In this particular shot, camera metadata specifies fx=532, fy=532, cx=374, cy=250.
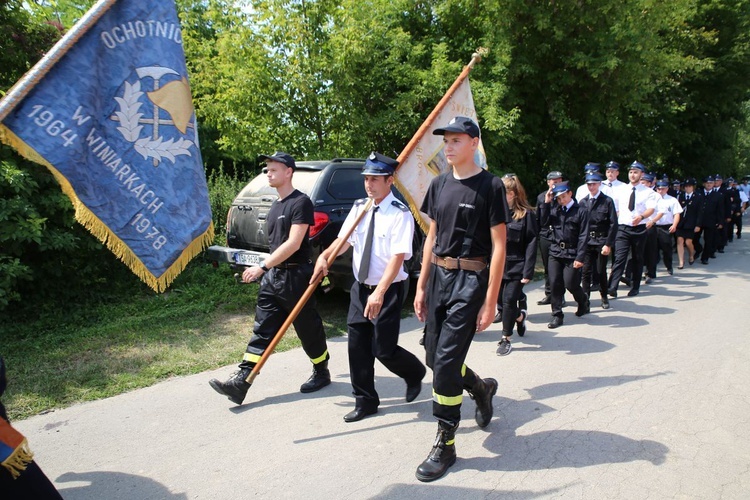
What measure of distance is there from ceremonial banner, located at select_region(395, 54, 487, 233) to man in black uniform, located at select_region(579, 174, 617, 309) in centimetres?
309

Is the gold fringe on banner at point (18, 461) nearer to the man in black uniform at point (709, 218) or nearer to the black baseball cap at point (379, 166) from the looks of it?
the black baseball cap at point (379, 166)

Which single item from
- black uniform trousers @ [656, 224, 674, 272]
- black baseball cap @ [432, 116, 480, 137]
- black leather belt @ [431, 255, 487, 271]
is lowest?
black uniform trousers @ [656, 224, 674, 272]

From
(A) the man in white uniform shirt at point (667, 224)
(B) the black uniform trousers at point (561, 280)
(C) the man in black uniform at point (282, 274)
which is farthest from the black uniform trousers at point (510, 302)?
(A) the man in white uniform shirt at point (667, 224)

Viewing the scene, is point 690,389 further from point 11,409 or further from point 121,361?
point 11,409

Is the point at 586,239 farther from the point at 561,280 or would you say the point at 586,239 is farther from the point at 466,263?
the point at 466,263

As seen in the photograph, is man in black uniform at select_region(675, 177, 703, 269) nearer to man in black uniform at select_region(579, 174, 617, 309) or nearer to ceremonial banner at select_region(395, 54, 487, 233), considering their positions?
man in black uniform at select_region(579, 174, 617, 309)

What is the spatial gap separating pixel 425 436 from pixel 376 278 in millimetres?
1168

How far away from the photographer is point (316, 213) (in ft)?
20.5

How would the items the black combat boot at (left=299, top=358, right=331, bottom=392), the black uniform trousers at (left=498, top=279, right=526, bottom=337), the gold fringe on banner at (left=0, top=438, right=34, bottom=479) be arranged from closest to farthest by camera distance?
the gold fringe on banner at (left=0, top=438, right=34, bottom=479)
the black combat boot at (left=299, top=358, right=331, bottom=392)
the black uniform trousers at (left=498, top=279, right=526, bottom=337)

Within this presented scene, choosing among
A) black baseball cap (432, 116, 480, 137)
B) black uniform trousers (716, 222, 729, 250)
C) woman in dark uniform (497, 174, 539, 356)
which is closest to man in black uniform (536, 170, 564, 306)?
woman in dark uniform (497, 174, 539, 356)

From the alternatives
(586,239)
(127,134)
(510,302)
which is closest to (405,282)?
(510,302)

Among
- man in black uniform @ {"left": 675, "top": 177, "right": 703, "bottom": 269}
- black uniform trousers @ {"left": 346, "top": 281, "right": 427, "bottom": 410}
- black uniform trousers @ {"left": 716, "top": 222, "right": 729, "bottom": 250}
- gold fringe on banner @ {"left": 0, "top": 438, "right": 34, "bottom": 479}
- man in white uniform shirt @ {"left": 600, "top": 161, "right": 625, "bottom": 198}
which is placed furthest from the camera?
black uniform trousers @ {"left": 716, "top": 222, "right": 729, "bottom": 250}

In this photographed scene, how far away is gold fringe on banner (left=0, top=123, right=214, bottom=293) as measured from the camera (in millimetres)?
2506

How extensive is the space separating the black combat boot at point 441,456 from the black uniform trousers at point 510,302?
8.27ft
